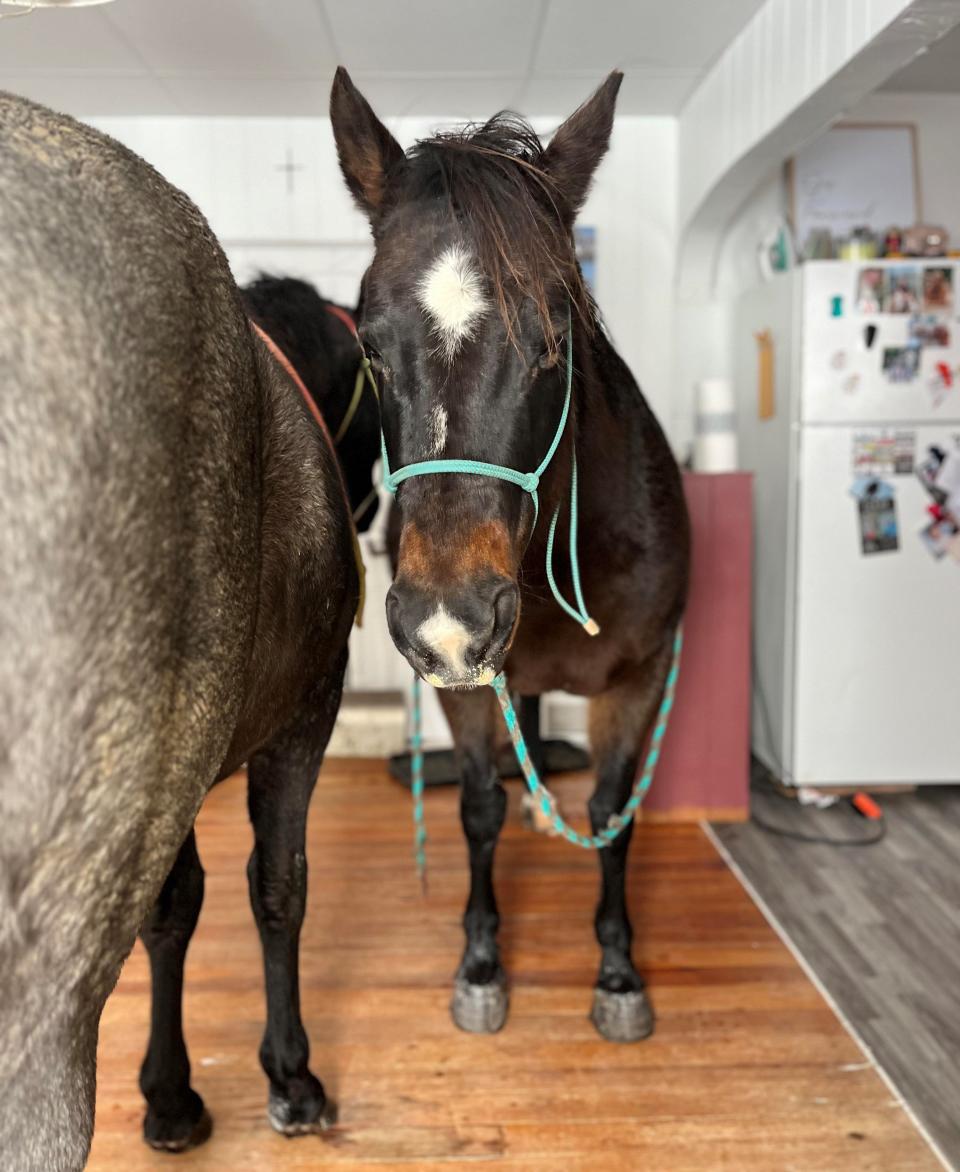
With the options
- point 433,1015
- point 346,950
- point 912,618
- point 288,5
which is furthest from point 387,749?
point 288,5

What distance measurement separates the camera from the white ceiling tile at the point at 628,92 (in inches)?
130

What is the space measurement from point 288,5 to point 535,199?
2.01 meters

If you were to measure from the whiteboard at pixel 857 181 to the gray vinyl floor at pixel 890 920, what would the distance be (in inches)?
86.1

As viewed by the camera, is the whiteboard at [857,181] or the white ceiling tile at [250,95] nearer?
the white ceiling tile at [250,95]

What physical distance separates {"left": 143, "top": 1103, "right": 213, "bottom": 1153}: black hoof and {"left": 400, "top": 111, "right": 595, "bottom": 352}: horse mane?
139 centimetres

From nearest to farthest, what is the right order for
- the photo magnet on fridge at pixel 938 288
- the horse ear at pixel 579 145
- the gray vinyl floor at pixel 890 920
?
the horse ear at pixel 579 145 < the gray vinyl floor at pixel 890 920 < the photo magnet on fridge at pixel 938 288

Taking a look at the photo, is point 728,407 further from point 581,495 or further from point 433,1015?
point 433,1015

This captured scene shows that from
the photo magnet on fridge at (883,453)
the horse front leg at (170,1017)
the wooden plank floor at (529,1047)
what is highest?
the photo magnet on fridge at (883,453)

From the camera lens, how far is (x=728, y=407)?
3.26 meters

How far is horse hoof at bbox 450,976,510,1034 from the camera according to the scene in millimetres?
1887

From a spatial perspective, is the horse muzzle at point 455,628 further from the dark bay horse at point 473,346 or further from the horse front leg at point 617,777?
the horse front leg at point 617,777

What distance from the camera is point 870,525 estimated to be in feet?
10.0

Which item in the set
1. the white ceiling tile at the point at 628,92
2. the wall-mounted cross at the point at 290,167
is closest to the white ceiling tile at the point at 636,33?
the white ceiling tile at the point at 628,92

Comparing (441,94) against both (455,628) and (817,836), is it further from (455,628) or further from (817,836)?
(455,628)
